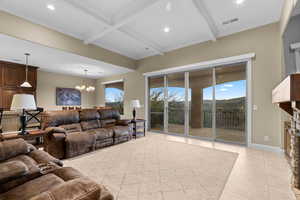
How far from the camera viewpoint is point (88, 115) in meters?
4.13

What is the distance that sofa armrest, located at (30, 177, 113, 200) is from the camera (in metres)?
0.76

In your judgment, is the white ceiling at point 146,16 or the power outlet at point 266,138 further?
the power outlet at point 266,138

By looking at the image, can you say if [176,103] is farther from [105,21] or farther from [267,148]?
[105,21]

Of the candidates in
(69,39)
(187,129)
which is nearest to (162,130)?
(187,129)

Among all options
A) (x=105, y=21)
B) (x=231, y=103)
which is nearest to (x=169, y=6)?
(x=105, y=21)

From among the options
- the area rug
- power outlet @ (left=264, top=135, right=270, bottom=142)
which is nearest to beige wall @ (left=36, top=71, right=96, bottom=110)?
the area rug

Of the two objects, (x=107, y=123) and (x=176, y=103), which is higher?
(x=176, y=103)

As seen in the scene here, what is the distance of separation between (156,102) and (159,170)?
11.6 feet

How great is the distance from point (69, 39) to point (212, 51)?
4417mm

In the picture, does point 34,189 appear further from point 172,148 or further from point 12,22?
point 12,22

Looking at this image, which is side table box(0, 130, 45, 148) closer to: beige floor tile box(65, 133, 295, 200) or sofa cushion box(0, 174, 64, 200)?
beige floor tile box(65, 133, 295, 200)

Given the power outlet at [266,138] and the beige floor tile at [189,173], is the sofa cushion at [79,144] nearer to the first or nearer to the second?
the beige floor tile at [189,173]

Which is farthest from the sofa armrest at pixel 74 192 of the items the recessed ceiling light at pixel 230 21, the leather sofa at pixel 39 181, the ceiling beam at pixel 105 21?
the recessed ceiling light at pixel 230 21

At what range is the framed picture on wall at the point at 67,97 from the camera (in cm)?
681
